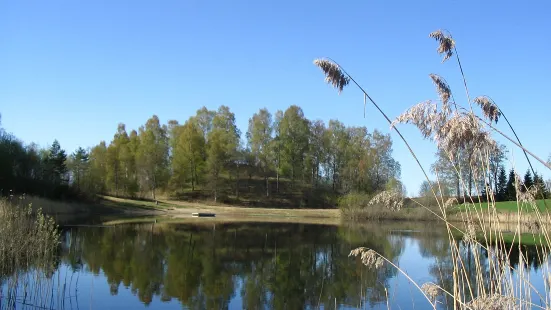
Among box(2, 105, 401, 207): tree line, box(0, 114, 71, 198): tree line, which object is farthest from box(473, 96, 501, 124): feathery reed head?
box(2, 105, 401, 207): tree line

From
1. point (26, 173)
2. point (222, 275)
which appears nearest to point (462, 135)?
point (222, 275)

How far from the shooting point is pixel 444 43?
11.8 feet

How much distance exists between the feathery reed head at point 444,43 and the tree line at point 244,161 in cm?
5412

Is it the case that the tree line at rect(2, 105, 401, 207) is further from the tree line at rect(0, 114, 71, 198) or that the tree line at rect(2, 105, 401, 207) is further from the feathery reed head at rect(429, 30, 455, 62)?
the feathery reed head at rect(429, 30, 455, 62)

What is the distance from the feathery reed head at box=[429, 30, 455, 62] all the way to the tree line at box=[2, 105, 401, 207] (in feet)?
178

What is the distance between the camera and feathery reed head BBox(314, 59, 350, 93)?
3.34 m

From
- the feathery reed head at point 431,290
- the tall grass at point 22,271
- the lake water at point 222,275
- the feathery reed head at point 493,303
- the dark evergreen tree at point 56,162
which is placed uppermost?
the dark evergreen tree at point 56,162

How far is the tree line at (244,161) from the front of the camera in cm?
5966

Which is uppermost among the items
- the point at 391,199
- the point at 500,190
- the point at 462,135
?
the point at 500,190

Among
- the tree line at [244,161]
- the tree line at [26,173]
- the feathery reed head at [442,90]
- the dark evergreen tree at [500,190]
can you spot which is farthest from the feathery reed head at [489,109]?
the tree line at [244,161]

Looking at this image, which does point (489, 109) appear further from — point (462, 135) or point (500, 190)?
point (500, 190)

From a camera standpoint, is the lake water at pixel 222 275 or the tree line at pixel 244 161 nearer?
the lake water at pixel 222 275

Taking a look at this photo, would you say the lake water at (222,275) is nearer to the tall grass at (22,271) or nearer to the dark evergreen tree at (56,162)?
the tall grass at (22,271)

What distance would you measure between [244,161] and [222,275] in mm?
50578
